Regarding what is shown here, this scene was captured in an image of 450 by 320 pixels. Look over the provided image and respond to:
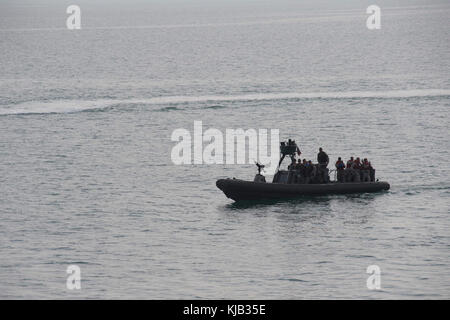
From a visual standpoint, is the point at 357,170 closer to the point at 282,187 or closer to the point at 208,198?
the point at 282,187

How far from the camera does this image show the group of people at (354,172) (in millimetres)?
53344

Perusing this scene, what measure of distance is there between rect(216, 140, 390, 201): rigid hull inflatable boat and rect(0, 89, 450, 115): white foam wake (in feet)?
131

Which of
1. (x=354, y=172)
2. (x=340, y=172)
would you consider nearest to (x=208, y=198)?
(x=340, y=172)

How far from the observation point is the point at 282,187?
51781 millimetres

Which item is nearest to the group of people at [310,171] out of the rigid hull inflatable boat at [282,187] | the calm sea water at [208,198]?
the rigid hull inflatable boat at [282,187]

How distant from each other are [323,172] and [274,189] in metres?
2.93

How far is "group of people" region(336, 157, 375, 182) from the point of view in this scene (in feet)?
175

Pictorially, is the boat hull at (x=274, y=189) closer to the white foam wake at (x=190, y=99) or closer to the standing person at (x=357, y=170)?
the standing person at (x=357, y=170)

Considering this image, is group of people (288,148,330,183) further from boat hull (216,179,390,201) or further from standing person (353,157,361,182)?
standing person (353,157,361,182)

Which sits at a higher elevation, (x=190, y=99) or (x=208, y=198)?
(x=190, y=99)

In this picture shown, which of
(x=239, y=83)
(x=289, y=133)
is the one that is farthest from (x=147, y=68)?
(x=289, y=133)

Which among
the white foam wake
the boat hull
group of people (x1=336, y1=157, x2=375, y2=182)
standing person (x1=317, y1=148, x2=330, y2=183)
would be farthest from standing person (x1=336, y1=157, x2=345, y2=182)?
the white foam wake

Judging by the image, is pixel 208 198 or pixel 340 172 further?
pixel 208 198

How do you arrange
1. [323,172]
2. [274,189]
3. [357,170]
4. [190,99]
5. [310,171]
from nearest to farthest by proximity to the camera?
[274,189]
[310,171]
[323,172]
[357,170]
[190,99]
